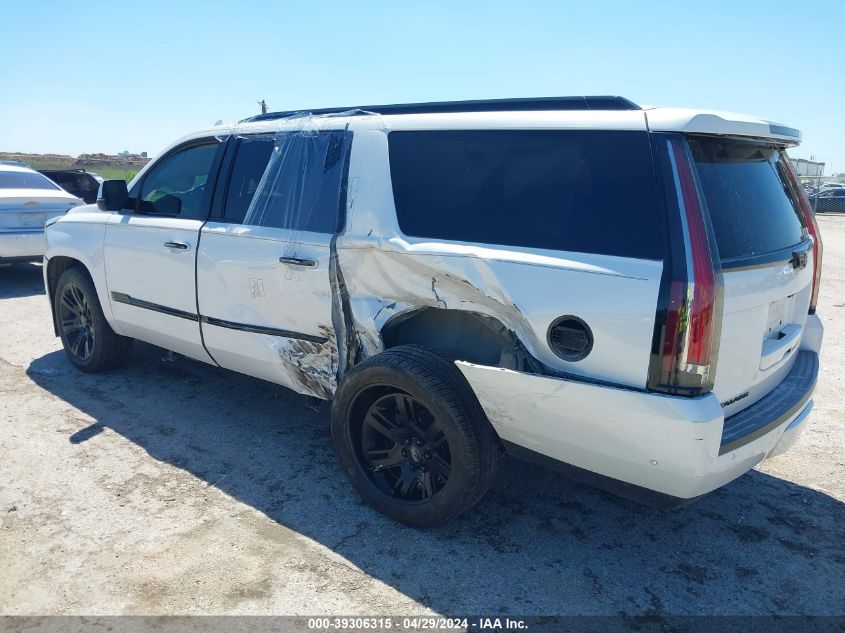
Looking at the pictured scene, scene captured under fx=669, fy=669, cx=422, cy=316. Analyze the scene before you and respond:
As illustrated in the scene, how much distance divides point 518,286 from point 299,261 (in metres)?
1.35

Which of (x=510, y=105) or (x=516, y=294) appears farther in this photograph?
(x=510, y=105)

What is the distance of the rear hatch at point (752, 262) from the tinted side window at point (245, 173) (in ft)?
8.09

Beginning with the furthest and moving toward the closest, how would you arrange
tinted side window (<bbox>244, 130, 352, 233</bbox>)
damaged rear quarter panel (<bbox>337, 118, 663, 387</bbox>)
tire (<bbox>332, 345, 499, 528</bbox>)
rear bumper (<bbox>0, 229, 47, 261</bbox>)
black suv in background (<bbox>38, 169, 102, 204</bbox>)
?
black suv in background (<bbox>38, 169, 102, 204</bbox>)
rear bumper (<bbox>0, 229, 47, 261</bbox>)
tinted side window (<bbox>244, 130, 352, 233</bbox>)
tire (<bbox>332, 345, 499, 528</bbox>)
damaged rear quarter panel (<bbox>337, 118, 663, 387</bbox>)

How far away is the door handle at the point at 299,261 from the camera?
3561mm

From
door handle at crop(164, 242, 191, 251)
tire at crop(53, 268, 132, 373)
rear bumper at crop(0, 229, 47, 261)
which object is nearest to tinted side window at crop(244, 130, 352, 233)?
door handle at crop(164, 242, 191, 251)

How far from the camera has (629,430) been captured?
257cm

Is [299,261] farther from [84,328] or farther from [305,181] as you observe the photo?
[84,328]

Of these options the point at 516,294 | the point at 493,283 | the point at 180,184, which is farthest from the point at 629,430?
the point at 180,184

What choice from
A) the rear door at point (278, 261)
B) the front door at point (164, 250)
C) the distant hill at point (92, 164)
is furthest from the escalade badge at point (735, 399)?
the distant hill at point (92, 164)

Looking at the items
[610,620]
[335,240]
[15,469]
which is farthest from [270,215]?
[610,620]

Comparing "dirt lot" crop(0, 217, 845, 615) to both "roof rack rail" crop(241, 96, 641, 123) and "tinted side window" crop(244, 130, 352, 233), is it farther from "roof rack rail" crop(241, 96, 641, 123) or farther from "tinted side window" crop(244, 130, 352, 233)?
"roof rack rail" crop(241, 96, 641, 123)

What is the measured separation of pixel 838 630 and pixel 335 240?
2.77 meters

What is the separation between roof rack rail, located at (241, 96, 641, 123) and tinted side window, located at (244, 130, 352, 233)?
0.29m

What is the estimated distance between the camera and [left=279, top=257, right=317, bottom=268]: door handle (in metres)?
3.56
